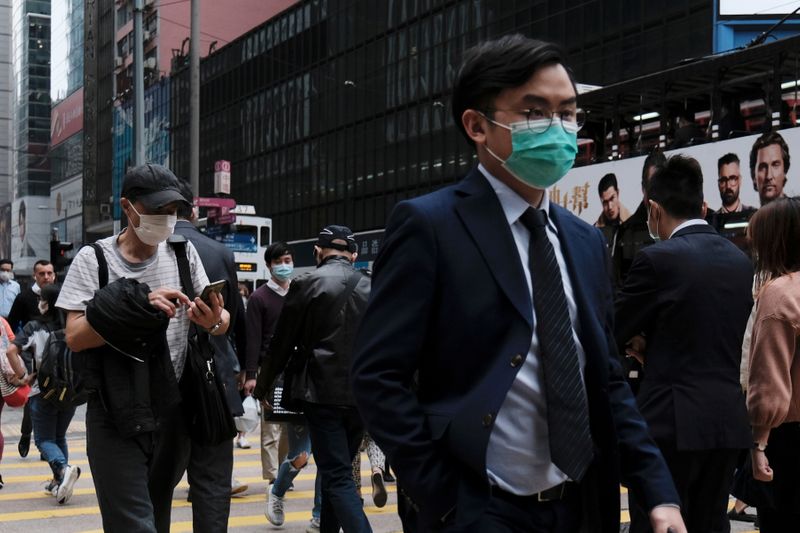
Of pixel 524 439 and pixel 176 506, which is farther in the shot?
pixel 176 506

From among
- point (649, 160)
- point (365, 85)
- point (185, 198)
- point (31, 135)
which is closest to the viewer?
point (185, 198)

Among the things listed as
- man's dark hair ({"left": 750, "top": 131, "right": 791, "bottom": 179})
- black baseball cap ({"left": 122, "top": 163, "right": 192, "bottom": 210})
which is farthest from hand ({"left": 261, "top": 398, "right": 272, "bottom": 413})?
man's dark hair ({"left": 750, "top": 131, "right": 791, "bottom": 179})

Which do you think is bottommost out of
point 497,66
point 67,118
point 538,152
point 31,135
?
point 538,152

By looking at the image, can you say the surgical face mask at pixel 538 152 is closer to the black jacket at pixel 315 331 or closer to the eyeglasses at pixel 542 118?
the eyeglasses at pixel 542 118

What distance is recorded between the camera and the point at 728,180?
11781 mm

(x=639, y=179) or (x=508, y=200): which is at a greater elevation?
(x=639, y=179)

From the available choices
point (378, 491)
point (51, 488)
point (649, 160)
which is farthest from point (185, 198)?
point (649, 160)

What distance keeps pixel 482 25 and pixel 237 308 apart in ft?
129

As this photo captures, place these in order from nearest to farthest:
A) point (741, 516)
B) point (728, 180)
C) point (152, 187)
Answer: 1. point (152, 187)
2. point (741, 516)
3. point (728, 180)

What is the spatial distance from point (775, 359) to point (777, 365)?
0.03 metres

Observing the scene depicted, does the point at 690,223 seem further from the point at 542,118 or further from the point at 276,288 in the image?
the point at 276,288

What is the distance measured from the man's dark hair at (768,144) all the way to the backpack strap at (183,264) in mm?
7949

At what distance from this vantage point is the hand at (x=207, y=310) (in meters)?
4.46

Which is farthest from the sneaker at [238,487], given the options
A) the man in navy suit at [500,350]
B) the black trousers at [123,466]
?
the man in navy suit at [500,350]
